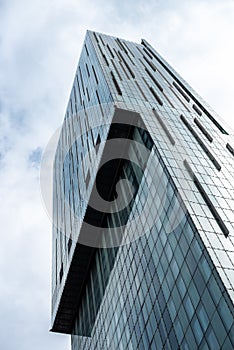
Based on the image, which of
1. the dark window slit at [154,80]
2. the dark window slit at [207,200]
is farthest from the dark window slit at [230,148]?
the dark window slit at [154,80]

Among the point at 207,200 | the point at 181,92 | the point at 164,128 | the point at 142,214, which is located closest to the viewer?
the point at 207,200

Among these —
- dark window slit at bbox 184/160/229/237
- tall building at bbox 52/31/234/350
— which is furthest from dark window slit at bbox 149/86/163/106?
dark window slit at bbox 184/160/229/237

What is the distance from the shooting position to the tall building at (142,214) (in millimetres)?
36656

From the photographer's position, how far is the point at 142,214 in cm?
5006

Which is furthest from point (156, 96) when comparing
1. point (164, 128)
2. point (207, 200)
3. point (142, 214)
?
point (207, 200)

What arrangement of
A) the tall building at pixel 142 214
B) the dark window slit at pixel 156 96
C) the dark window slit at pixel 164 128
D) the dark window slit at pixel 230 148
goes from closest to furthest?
1. the tall building at pixel 142 214
2. the dark window slit at pixel 164 128
3. the dark window slit at pixel 230 148
4. the dark window slit at pixel 156 96

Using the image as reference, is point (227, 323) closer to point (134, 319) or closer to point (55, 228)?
point (134, 319)

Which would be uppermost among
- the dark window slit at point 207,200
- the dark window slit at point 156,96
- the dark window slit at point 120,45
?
the dark window slit at point 120,45

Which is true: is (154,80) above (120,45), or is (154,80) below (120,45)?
below

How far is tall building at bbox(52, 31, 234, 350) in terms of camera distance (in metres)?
36.7

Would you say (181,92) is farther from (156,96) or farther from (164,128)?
(164,128)

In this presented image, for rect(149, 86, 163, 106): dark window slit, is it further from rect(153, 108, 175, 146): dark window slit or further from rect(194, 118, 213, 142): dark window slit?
rect(194, 118, 213, 142): dark window slit

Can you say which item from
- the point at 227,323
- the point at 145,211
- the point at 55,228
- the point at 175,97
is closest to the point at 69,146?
the point at 55,228

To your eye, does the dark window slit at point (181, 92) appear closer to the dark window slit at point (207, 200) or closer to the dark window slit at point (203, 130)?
the dark window slit at point (203, 130)
